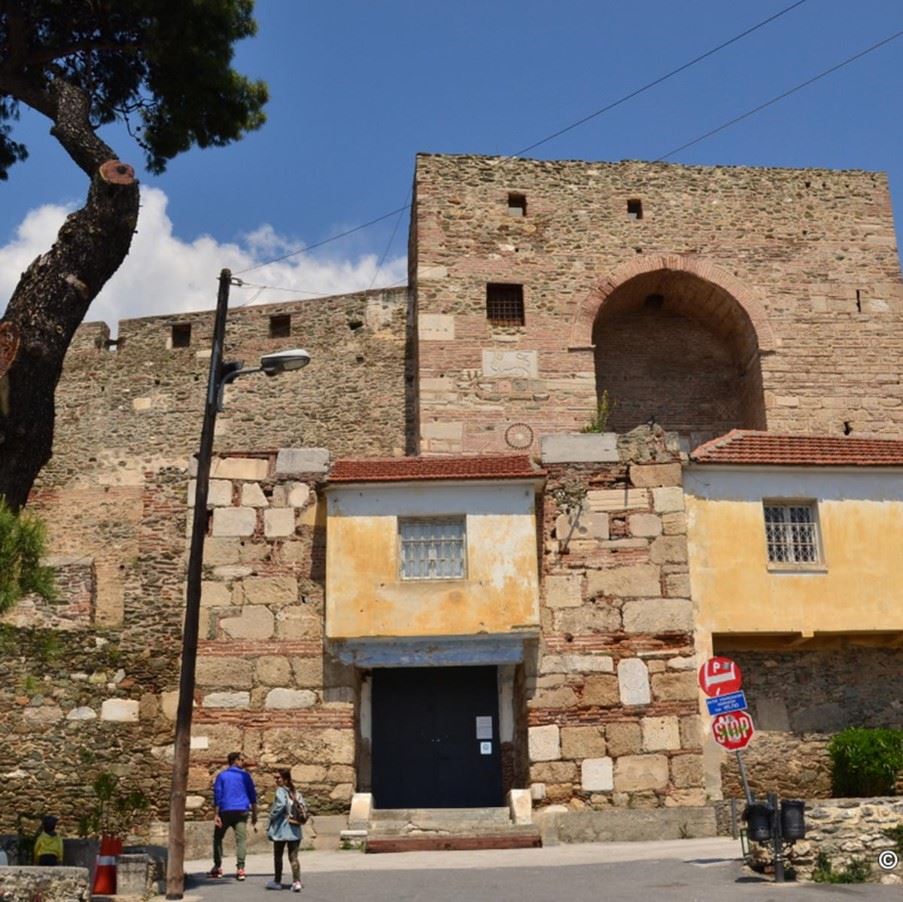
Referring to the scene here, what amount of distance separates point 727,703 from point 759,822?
1332 millimetres

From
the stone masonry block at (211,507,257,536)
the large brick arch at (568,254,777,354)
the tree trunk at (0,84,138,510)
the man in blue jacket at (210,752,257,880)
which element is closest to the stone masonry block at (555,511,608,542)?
the stone masonry block at (211,507,257,536)

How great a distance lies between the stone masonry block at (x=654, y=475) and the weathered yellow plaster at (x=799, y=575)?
0.38 metres

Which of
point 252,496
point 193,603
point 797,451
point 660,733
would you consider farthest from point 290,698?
point 797,451

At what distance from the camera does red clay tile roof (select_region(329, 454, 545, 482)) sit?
52.3 feet

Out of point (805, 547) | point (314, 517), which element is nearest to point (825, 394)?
point (805, 547)

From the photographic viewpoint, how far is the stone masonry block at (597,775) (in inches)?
600

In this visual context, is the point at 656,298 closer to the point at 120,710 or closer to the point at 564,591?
the point at 564,591

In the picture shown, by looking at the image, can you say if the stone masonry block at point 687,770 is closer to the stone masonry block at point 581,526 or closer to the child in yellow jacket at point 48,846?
the stone masonry block at point 581,526

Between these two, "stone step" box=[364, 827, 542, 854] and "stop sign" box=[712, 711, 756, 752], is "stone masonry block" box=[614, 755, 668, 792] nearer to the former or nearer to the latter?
"stone step" box=[364, 827, 542, 854]

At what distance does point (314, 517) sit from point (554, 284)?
974 cm

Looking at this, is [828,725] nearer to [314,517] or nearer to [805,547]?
[805,547]

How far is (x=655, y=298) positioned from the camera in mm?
25875

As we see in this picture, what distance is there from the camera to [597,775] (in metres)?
15.3

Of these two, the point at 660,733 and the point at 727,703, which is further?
the point at 660,733
